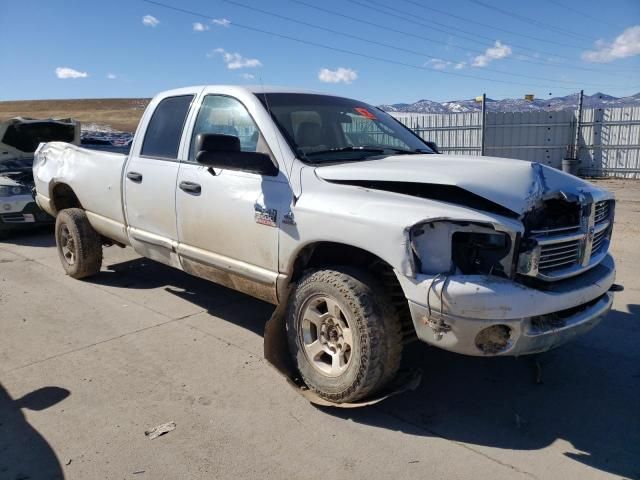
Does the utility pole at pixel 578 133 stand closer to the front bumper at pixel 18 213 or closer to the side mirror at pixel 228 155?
the front bumper at pixel 18 213

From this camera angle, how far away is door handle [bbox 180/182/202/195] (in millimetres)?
3982

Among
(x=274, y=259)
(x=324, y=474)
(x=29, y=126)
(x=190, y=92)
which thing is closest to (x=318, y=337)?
(x=274, y=259)

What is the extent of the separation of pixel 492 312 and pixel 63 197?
5536mm

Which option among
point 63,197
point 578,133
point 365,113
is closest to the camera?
point 365,113

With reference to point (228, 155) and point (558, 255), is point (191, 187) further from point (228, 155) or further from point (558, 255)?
point (558, 255)

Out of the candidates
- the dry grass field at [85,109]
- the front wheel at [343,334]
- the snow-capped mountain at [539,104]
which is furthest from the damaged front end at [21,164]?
the dry grass field at [85,109]

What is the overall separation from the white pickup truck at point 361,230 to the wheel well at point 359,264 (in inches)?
0.4

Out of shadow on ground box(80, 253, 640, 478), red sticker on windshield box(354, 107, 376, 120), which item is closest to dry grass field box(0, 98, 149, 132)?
red sticker on windshield box(354, 107, 376, 120)

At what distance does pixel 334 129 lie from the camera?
13.3ft

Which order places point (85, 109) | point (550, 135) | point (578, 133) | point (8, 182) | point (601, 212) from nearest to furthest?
1. point (601, 212)
2. point (8, 182)
3. point (578, 133)
4. point (550, 135)
5. point (85, 109)

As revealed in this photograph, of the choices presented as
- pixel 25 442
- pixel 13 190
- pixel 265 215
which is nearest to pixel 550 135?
pixel 13 190

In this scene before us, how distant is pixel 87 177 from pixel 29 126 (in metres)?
5.13

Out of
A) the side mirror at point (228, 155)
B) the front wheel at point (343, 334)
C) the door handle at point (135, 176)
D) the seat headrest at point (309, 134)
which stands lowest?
the front wheel at point (343, 334)

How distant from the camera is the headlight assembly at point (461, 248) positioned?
8.71 feet
